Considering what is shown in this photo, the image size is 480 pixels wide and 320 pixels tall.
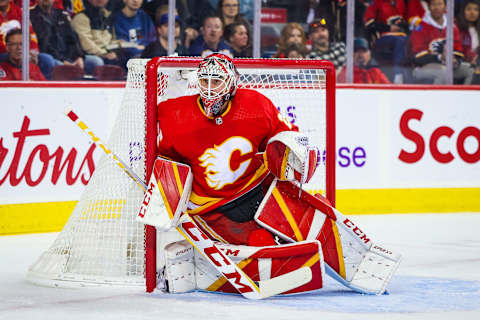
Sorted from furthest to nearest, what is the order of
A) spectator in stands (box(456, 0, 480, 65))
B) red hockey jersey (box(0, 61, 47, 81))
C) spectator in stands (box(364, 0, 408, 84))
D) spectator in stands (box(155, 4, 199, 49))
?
spectator in stands (box(456, 0, 480, 65)), spectator in stands (box(364, 0, 408, 84)), spectator in stands (box(155, 4, 199, 49)), red hockey jersey (box(0, 61, 47, 81))

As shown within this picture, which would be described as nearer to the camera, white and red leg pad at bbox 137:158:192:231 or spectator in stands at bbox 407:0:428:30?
white and red leg pad at bbox 137:158:192:231

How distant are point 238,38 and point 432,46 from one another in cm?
142

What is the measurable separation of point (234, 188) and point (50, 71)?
236 centimetres

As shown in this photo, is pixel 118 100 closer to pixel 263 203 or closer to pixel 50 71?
pixel 50 71

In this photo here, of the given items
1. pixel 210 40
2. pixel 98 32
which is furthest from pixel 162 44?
pixel 98 32

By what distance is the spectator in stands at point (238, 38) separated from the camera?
6.48 meters

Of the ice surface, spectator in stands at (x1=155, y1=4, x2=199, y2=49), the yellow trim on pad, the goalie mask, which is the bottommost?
the ice surface

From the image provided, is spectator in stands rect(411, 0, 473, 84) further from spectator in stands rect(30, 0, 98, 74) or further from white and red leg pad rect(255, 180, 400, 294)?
white and red leg pad rect(255, 180, 400, 294)

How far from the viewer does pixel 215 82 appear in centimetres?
366

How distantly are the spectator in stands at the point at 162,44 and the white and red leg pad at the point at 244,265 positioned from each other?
8.73 feet

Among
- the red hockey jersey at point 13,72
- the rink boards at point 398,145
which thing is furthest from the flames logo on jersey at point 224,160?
the red hockey jersey at point 13,72

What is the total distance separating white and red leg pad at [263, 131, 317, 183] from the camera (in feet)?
11.9

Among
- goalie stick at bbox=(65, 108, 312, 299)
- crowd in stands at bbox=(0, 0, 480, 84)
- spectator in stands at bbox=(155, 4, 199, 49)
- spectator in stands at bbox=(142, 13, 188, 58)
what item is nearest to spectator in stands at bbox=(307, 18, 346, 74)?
crowd in stands at bbox=(0, 0, 480, 84)

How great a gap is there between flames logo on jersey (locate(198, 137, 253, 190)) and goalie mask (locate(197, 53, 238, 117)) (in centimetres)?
13
